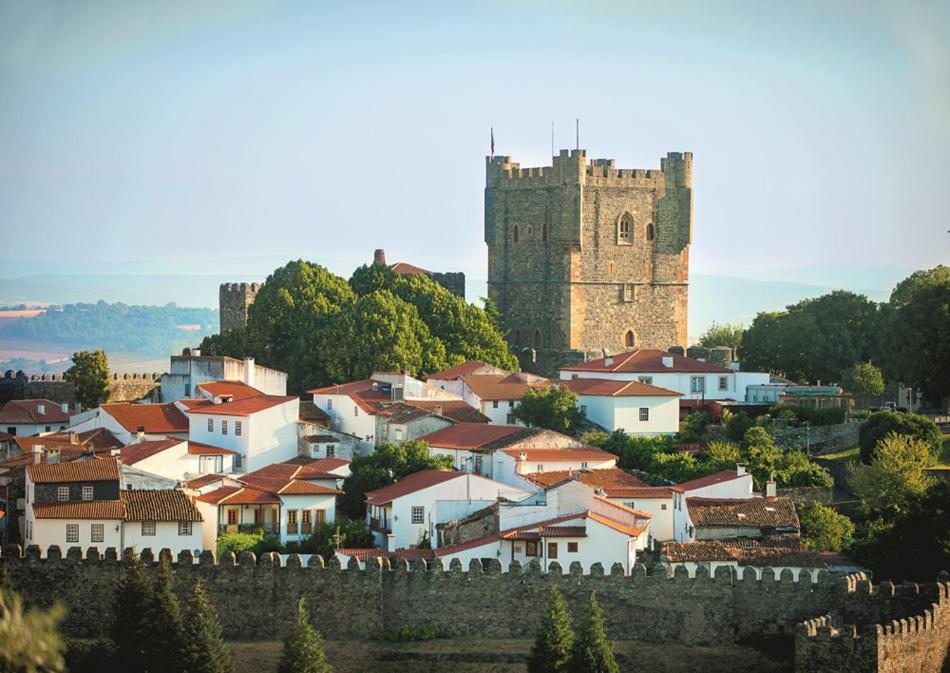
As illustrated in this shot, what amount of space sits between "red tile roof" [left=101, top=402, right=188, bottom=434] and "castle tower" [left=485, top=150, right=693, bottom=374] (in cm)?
1895

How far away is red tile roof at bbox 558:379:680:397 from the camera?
63.2 metres

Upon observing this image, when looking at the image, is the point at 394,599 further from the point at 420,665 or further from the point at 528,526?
the point at 528,526

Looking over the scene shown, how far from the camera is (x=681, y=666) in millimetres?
41156

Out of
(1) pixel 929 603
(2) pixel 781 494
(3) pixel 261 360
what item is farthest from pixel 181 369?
(1) pixel 929 603

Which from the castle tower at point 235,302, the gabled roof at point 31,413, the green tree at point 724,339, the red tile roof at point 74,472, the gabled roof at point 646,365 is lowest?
the red tile roof at point 74,472

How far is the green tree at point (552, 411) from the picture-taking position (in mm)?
62438

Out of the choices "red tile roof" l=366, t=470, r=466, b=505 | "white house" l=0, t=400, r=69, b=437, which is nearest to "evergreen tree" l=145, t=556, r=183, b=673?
"red tile roof" l=366, t=470, r=466, b=505

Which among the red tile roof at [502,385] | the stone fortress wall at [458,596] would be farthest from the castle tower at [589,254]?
the stone fortress wall at [458,596]

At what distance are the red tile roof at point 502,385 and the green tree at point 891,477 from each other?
1256 cm

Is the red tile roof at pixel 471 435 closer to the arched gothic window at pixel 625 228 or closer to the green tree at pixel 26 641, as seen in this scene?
the arched gothic window at pixel 625 228

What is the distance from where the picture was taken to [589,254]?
260 ft

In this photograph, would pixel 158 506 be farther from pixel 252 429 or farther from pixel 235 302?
pixel 235 302

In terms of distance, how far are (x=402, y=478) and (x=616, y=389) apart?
1092cm

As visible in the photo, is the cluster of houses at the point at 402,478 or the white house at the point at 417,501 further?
the white house at the point at 417,501
